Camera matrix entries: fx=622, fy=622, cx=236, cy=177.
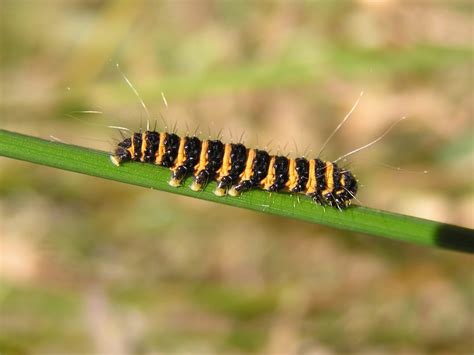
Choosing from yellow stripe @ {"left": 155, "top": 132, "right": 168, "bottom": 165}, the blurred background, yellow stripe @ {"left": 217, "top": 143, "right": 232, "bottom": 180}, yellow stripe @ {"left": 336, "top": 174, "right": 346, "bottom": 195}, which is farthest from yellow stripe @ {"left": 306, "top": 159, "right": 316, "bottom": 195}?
the blurred background

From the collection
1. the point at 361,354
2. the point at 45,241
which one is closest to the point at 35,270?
the point at 45,241

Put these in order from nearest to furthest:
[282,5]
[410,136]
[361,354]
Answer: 1. [361,354]
2. [410,136]
3. [282,5]

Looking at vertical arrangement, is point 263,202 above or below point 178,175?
below

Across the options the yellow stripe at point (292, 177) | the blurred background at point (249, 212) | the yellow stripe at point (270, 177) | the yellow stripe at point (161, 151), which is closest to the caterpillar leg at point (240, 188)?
the yellow stripe at point (270, 177)

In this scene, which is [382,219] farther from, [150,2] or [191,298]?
[150,2]

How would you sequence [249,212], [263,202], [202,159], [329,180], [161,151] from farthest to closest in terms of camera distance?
[249,212]
[329,180]
[202,159]
[161,151]
[263,202]

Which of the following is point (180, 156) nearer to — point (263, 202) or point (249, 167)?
point (249, 167)

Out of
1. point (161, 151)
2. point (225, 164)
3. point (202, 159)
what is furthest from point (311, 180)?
point (161, 151)
